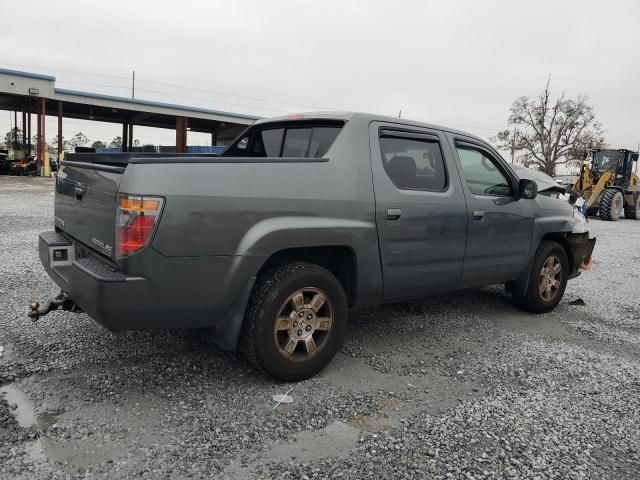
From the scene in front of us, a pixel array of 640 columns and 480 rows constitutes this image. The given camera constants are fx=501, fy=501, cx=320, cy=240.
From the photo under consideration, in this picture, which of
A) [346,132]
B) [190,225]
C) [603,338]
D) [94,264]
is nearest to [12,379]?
[94,264]

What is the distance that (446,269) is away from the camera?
4188mm

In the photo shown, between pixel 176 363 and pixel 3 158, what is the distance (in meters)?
31.2

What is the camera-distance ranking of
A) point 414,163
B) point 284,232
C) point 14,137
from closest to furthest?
1. point 284,232
2. point 414,163
3. point 14,137

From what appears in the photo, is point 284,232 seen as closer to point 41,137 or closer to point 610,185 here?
point 610,185

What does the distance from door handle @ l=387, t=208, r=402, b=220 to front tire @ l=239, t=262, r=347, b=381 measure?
634 millimetres

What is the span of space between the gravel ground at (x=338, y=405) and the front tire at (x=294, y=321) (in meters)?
0.18

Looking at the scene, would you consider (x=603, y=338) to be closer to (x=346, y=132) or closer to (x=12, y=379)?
(x=346, y=132)

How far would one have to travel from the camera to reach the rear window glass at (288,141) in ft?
12.5

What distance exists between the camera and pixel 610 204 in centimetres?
1975

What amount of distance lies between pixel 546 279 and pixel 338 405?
329cm

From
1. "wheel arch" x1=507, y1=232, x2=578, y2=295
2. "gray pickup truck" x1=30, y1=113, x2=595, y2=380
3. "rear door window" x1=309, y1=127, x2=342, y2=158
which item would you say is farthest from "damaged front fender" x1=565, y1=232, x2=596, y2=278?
"rear door window" x1=309, y1=127, x2=342, y2=158

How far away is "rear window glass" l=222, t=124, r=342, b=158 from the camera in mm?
3805

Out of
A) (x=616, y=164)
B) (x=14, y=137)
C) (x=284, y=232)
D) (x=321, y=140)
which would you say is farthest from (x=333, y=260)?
(x=14, y=137)

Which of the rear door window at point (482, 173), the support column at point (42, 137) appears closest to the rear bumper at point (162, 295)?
the rear door window at point (482, 173)
